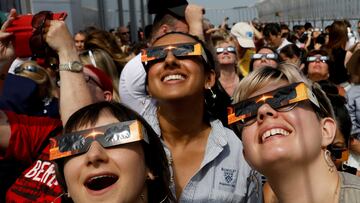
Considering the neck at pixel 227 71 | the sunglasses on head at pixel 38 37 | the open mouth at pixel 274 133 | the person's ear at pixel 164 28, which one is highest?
the sunglasses on head at pixel 38 37

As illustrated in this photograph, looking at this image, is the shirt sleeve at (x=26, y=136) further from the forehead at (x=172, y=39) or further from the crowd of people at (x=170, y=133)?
the forehead at (x=172, y=39)

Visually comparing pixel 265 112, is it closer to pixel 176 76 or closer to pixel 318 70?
pixel 176 76

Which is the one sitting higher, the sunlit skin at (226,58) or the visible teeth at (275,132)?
the visible teeth at (275,132)

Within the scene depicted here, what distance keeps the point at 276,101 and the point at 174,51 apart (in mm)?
743

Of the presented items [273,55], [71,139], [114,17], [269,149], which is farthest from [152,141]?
[114,17]

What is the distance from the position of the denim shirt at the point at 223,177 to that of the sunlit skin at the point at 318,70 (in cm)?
331

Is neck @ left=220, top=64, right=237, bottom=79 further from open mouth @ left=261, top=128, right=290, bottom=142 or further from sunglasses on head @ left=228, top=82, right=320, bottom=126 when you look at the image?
open mouth @ left=261, top=128, right=290, bottom=142

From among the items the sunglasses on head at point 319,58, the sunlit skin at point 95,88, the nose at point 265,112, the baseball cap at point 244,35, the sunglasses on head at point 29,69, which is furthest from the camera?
the baseball cap at point 244,35

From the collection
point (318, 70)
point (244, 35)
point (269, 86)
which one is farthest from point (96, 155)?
point (244, 35)

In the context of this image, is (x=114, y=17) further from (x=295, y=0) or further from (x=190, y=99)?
(x=190, y=99)

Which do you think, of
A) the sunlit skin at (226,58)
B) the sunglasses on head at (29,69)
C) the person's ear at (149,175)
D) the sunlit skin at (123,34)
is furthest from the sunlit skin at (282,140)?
the sunlit skin at (123,34)

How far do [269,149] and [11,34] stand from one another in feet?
3.81

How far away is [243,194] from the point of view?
2.53 metres

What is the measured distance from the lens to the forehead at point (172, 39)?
2746 mm
